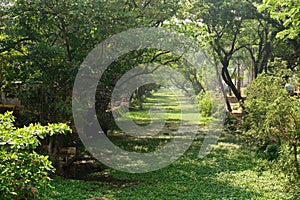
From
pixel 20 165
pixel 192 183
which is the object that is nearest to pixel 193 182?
pixel 192 183

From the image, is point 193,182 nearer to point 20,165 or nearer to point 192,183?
point 192,183

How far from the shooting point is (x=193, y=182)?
6.21 metres

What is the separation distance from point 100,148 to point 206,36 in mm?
4616

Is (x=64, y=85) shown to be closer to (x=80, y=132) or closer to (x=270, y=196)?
(x=80, y=132)

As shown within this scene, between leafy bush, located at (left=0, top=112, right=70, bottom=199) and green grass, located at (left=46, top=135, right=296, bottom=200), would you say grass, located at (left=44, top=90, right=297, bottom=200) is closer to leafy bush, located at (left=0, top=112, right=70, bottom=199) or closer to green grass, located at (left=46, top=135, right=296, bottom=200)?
green grass, located at (left=46, top=135, right=296, bottom=200)

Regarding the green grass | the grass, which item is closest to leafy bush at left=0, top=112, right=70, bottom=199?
the green grass

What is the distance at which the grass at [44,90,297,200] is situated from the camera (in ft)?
17.7

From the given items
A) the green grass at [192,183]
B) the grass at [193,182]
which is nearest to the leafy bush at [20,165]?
the green grass at [192,183]

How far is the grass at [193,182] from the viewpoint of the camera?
5.39 m

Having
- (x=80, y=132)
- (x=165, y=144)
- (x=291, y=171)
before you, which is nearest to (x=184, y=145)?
(x=165, y=144)

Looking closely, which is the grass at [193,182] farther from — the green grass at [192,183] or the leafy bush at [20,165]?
the leafy bush at [20,165]

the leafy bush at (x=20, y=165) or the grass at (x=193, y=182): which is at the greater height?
the leafy bush at (x=20, y=165)

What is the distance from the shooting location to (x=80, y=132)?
8602mm

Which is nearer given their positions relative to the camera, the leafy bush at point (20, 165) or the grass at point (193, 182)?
the leafy bush at point (20, 165)
